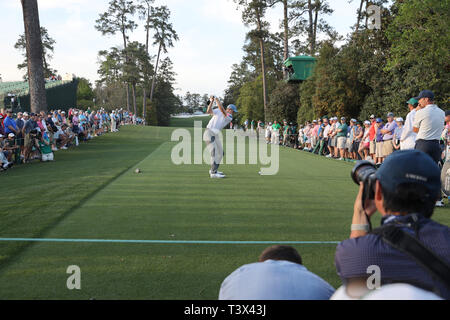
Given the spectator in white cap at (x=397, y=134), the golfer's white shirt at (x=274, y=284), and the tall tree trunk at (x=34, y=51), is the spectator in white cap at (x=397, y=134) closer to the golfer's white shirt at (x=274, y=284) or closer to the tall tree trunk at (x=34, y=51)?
the golfer's white shirt at (x=274, y=284)

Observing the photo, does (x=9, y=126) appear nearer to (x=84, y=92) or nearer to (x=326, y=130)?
(x=326, y=130)

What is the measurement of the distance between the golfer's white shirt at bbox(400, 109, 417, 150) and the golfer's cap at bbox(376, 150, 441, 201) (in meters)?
6.90

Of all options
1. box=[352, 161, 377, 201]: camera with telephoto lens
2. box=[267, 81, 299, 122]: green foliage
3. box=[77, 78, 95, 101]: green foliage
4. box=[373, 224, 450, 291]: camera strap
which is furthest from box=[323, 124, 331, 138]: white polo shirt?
box=[77, 78, 95, 101]: green foliage

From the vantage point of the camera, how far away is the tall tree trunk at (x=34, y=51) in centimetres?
1820

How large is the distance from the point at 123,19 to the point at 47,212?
55.8m

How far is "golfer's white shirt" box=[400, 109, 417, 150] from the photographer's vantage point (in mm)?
8109

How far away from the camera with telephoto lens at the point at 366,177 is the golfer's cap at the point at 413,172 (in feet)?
0.61

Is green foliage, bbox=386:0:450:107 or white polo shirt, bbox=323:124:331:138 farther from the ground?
green foliage, bbox=386:0:450:107

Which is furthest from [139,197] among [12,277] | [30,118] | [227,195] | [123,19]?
[123,19]

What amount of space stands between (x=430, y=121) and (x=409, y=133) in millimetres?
1308

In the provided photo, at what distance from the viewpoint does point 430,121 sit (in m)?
7.14

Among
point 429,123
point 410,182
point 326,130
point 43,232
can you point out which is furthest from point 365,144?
point 410,182

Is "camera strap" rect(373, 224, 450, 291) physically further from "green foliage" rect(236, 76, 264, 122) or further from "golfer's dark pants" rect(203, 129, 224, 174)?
"green foliage" rect(236, 76, 264, 122)

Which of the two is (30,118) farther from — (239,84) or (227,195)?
(239,84)
